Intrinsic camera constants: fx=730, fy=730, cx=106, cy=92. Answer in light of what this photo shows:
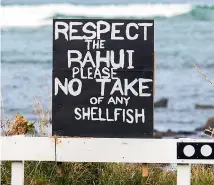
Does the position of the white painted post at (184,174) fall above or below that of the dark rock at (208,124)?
below

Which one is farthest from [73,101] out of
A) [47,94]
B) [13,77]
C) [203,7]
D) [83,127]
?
[203,7]

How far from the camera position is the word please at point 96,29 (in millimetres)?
6238

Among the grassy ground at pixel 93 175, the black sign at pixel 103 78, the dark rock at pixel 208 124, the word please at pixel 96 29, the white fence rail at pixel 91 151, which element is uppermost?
the word please at pixel 96 29

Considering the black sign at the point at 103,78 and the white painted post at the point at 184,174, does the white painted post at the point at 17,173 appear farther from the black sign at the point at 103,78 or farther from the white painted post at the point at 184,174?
the white painted post at the point at 184,174

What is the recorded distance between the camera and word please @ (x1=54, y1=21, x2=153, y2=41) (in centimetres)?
624

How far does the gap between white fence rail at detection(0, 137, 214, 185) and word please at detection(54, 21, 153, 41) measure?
886 mm

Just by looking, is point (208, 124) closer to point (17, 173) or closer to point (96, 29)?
point (96, 29)

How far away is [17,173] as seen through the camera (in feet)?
20.8

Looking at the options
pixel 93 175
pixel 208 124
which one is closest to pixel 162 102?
pixel 208 124

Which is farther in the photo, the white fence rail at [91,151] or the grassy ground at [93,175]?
the grassy ground at [93,175]

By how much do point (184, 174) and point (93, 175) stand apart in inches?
42.9

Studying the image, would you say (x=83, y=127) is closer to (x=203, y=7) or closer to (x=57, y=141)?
(x=57, y=141)

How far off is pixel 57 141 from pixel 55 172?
54 centimetres

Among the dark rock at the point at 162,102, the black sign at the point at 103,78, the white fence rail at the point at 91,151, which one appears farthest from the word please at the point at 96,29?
the dark rock at the point at 162,102
